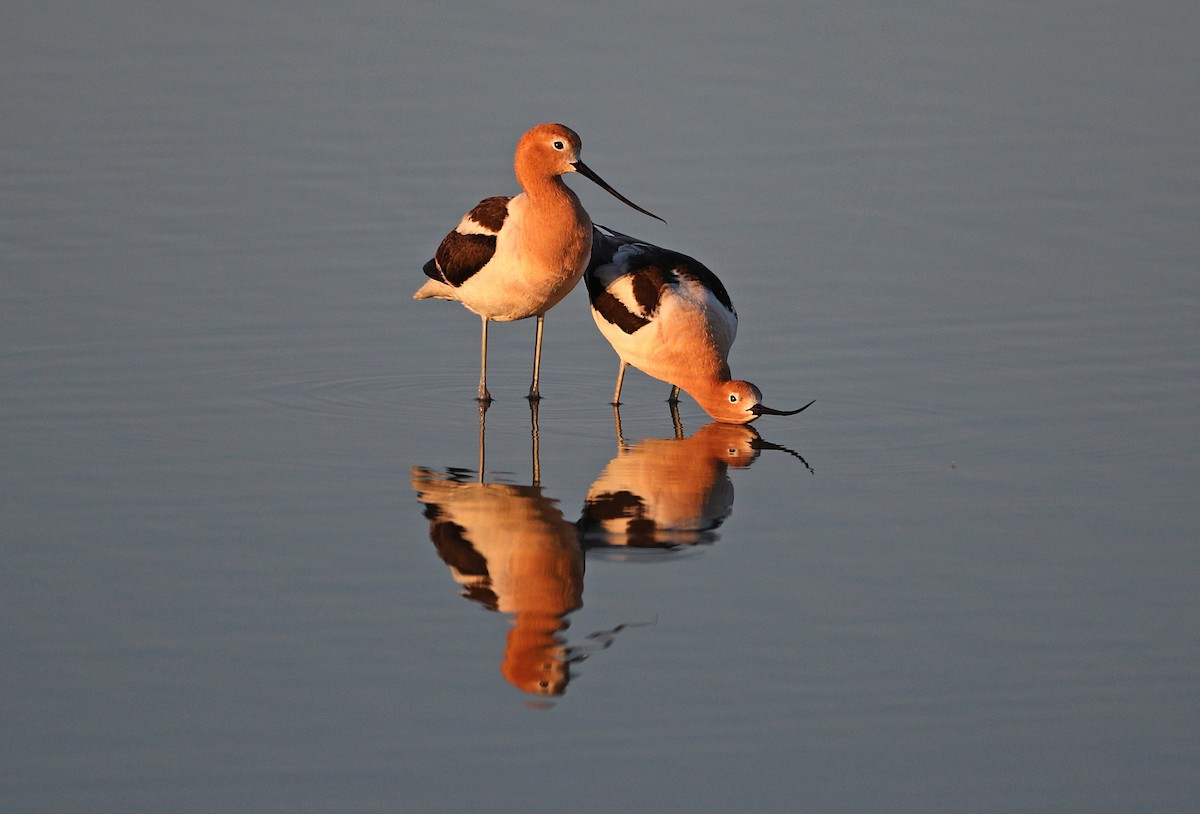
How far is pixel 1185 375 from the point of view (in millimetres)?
11219

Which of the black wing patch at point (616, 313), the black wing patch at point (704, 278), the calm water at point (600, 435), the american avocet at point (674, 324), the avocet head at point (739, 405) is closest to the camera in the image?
the calm water at point (600, 435)

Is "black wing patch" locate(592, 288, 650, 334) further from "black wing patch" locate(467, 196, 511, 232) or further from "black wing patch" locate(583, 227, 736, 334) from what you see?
"black wing patch" locate(467, 196, 511, 232)

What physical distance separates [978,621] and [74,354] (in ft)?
20.0

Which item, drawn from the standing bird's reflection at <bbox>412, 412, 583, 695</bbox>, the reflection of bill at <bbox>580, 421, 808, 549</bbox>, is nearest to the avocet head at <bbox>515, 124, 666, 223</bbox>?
the reflection of bill at <bbox>580, 421, 808, 549</bbox>

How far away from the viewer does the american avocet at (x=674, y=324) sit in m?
10.8

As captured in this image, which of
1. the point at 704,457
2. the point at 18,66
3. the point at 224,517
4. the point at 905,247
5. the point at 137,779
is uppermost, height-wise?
the point at 18,66

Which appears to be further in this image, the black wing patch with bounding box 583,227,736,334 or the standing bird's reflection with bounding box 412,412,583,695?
the black wing patch with bounding box 583,227,736,334

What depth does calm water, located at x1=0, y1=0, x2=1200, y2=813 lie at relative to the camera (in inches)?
261

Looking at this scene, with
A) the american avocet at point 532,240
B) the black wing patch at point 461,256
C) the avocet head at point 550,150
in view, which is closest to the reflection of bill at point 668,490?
the american avocet at point 532,240

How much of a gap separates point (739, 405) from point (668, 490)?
1415 mm

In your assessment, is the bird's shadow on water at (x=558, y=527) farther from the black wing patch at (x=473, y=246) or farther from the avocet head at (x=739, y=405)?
the black wing patch at (x=473, y=246)

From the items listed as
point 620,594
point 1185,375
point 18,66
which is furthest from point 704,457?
point 18,66

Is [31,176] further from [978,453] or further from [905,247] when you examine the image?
[978,453]

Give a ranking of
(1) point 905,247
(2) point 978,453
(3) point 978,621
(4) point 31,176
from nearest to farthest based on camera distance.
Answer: (3) point 978,621 < (2) point 978,453 < (1) point 905,247 < (4) point 31,176
